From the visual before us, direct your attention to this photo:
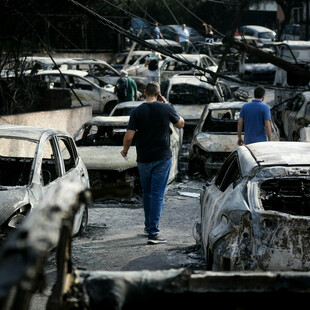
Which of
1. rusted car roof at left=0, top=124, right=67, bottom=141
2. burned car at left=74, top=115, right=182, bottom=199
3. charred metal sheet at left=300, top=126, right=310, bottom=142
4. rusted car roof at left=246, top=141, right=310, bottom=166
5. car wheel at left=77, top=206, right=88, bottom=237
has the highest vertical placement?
rusted car roof at left=0, top=124, right=67, bottom=141

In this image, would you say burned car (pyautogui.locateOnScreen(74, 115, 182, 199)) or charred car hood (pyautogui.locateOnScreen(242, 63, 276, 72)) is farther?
charred car hood (pyautogui.locateOnScreen(242, 63, 276, 72))

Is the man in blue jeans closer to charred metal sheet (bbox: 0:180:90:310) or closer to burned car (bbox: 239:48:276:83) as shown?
charred metal sheet (bbox: 0:180:90:310)

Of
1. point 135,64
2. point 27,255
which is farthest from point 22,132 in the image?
point 135,64

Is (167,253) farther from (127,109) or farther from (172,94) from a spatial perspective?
(172,94)

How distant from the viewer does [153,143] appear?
8422 mm

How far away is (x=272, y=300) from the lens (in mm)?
3477

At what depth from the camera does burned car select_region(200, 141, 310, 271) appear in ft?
18.2

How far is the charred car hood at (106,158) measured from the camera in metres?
10.9

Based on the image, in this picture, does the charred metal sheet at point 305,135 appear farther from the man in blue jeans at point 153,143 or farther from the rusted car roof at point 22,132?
the rusted car roof at point 22,132

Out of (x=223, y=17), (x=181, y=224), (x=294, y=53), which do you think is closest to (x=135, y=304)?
(x=181, y=224)

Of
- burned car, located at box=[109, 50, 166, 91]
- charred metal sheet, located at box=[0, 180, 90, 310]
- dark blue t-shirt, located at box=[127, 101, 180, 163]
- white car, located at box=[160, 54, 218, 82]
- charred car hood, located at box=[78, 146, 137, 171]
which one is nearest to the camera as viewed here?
charred metal sheet, located at box=[0, 180, 90, 310]

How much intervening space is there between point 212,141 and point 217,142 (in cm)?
11

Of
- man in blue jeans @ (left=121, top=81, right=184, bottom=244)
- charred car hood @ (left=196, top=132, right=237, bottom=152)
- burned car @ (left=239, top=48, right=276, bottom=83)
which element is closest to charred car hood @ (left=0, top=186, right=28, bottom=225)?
man in blue jeans @ (left=121, top=81, right=184, bottom=244)

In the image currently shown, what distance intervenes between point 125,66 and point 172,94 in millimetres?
9374
